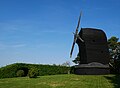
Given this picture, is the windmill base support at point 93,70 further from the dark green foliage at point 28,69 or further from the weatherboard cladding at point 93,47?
the dark green foliage at point 28,69

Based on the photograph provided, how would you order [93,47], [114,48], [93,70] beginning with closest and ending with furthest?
1. [93,70]
2. [93,47]
3. [114,48]

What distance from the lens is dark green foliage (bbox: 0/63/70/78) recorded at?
1414 inches

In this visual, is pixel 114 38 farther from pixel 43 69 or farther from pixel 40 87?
pixel 40 87

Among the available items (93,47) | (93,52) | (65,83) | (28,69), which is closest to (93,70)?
(93,52)

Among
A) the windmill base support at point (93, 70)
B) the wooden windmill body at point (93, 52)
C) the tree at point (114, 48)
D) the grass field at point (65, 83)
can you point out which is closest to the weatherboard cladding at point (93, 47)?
the wooden windmill body at point (93, 52)

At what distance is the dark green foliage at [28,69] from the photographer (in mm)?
35925

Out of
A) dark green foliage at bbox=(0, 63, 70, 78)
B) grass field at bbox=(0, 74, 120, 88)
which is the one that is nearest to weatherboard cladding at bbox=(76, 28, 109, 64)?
dark green foliage at bbox=(0, 63, 70, 78)

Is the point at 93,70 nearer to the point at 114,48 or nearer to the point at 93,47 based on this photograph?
the point at 93,47

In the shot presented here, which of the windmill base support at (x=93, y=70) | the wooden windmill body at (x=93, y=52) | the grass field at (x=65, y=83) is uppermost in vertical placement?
the wooden windmill body at (x=93, y=52)

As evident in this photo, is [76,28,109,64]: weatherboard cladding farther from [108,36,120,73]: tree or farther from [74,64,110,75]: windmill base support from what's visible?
[108,36,120,73]: tree

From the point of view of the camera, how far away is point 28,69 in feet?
126

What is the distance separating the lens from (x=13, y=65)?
37.0 m

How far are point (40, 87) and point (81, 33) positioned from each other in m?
20.3

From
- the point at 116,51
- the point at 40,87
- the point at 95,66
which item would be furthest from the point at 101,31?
the point at 40,87
